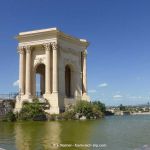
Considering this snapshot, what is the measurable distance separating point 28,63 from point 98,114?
15290mm

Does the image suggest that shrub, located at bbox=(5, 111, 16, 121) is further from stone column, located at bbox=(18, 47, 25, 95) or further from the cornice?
the cornice

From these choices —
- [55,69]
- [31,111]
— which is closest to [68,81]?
[55,69]

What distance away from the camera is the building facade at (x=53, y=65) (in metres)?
Answer: 68.1

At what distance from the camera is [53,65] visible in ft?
225

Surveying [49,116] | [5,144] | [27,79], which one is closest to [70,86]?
[27,79]

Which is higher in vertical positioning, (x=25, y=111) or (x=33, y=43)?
(x=33, y=43)

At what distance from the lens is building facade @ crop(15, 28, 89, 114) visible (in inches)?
2680

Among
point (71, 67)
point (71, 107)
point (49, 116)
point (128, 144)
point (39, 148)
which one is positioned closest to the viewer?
Result: point (39, 148)

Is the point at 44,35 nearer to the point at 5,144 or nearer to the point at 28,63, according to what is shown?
the point at 28,63

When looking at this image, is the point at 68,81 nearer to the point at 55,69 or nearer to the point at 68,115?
the point at 55,69

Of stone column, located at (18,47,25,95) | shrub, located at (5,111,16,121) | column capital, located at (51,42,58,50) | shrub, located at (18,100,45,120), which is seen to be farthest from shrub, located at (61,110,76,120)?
stone column, located at (18,47,25,95)

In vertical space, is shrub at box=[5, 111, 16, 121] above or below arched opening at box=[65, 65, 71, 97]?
below

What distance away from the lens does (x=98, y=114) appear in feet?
226

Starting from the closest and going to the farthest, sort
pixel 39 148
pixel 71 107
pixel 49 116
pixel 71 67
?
1. pixel 39 148
2. pixel 49 116
3. pixel 71 107
4. pixel 71 67
